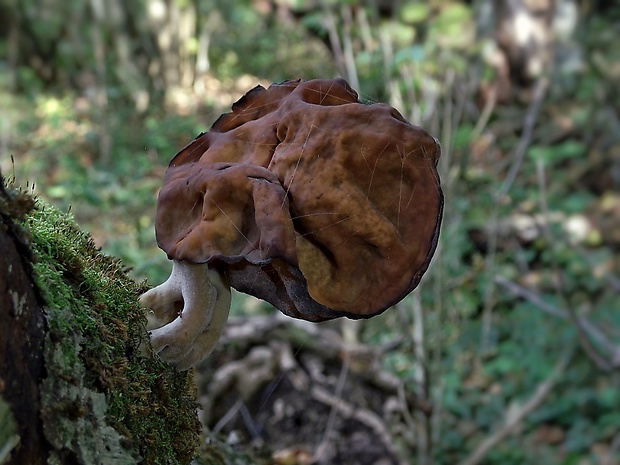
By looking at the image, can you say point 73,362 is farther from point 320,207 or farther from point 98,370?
point 320,207

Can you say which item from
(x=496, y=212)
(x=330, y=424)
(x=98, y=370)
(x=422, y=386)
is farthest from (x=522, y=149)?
(x=98, y=370)

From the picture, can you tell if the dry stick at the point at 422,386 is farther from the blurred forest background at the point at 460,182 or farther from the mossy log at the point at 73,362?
the mossy log at the point at 73,362

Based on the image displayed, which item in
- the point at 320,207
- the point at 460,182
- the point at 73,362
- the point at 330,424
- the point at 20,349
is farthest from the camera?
the point at 460,182

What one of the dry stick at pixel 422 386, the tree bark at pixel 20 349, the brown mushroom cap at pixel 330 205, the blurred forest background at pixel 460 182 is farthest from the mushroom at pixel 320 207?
Result: the dry stick at pixel 422 386

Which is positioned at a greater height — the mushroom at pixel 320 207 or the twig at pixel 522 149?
the twig at pixel 522 149

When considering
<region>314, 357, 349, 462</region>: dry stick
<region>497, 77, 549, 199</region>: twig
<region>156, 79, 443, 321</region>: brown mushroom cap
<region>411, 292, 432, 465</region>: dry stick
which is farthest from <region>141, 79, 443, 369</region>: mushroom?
<region>497, 77, 549, 199</region>: twig

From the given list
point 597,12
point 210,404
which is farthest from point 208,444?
point 597,12
